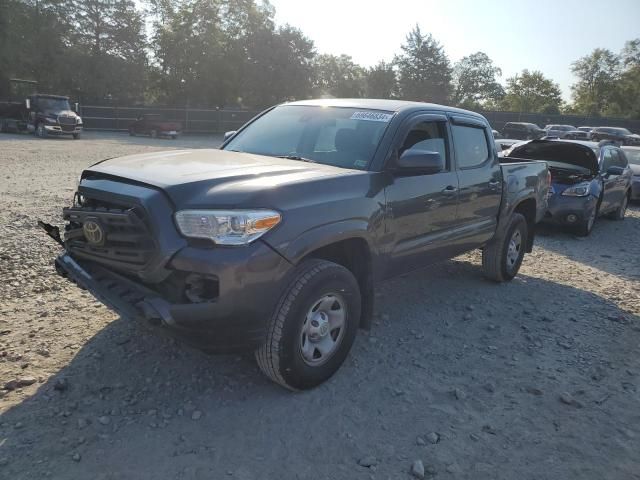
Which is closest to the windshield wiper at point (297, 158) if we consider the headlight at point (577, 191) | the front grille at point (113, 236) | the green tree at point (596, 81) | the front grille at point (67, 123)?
the front grille at point (113, 236)

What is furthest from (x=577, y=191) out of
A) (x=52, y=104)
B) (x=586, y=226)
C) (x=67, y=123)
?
(x=52, y=104)

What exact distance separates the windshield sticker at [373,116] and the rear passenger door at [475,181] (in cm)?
96

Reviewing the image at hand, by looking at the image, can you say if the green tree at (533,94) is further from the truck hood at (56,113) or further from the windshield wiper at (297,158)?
the windshield wiper at (297,158)

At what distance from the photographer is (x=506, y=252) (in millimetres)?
5992

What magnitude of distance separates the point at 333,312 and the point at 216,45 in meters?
47.7

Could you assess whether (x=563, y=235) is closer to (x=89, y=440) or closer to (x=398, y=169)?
(x=398, y=169)

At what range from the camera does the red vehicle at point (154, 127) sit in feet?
107

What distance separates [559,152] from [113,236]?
9.22m

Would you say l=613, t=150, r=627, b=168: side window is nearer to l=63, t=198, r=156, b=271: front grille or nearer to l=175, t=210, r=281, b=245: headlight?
l=175, t=210, r=281, b=245: headlight

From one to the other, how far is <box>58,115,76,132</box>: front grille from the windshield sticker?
2490cm

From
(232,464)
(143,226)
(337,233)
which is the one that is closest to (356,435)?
(232,464)

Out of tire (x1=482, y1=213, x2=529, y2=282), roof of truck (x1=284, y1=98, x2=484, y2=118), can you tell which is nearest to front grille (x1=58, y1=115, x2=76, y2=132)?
roof of truck (x1=284, y1=98, x2=484, y2=118)

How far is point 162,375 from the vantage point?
3553mm

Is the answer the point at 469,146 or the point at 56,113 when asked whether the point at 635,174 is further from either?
the point at 56,113
